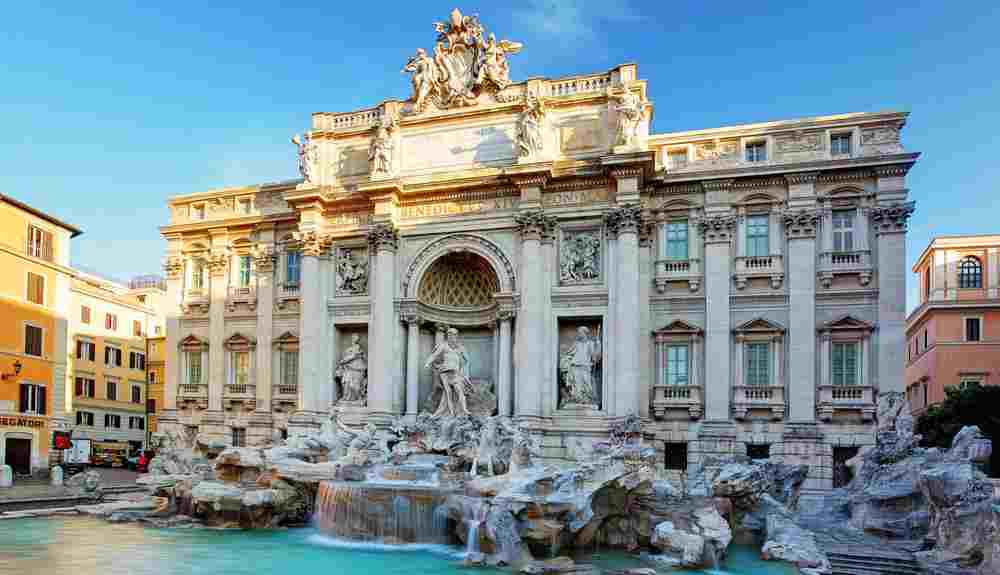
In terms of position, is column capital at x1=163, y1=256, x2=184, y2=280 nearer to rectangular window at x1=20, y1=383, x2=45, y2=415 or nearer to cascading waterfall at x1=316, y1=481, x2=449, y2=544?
rectangular window at x1=20, y1=383, x2=45, y2=415

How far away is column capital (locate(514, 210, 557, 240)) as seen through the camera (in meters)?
23.1

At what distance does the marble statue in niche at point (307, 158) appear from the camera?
26219mm

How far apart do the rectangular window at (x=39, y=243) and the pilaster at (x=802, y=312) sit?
29.0 m

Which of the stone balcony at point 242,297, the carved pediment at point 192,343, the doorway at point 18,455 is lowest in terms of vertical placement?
the doorway at point 18,455

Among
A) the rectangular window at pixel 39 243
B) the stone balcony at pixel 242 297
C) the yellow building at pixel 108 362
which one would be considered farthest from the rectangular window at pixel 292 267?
the yellow building at pixel 108 362

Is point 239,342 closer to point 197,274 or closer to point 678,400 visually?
point 197,274

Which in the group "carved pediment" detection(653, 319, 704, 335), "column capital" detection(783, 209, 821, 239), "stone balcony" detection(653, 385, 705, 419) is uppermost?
"column capital" detection(783, 209, 821, 239)

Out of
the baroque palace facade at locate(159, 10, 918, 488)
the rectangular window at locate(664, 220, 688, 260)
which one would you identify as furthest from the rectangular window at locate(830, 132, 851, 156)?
the rectangular window at locate(664, 220, 688, 260)

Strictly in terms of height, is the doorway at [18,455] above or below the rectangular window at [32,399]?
below

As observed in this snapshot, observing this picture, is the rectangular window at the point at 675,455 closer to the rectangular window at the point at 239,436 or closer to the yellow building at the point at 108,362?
the rectangular window at the point at 239,436

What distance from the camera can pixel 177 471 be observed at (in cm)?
2555

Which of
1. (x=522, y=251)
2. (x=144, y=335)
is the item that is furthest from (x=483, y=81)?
(x=144, y=335)

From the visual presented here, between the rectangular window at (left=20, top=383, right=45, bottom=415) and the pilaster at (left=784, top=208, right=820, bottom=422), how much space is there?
2841 cm

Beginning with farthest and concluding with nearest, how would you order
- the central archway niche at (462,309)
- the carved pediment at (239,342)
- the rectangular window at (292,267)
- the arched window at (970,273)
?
the arched window at (970,273) < the carved pediment at (239,342) < the rectangular window at (292,267) < the central archway niche at (462,309)
